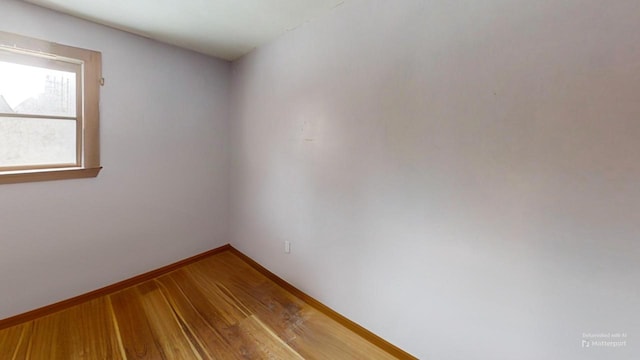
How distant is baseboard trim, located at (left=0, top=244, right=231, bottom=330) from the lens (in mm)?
1889

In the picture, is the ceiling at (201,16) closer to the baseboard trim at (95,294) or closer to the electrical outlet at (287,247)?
the electrical outlet at (287,247)

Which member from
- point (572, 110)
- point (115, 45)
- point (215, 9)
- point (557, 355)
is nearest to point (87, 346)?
point (115, 45)

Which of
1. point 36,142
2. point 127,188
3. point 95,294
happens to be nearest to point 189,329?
point 95,294

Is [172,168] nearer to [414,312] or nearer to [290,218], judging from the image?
[290,218]

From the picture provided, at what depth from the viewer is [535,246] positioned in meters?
1.14

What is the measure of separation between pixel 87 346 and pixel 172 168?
161 cm

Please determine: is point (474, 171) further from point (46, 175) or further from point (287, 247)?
point (46, 175)

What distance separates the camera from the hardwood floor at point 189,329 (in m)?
1.67

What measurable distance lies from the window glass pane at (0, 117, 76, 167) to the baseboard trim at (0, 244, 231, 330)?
3.78 ft

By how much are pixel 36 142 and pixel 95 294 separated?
1364mm
